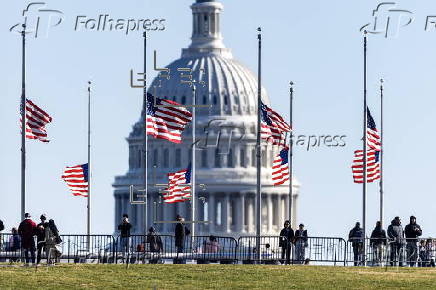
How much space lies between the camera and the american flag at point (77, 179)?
453ft

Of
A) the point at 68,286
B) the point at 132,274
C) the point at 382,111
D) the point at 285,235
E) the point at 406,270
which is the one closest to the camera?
the point at 68,286

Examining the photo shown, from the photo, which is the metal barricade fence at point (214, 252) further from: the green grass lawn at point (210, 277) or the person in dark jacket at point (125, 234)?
the green grass lawn at point (210, 277)

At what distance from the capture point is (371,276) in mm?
91875

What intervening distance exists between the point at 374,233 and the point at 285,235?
4981 millimetres

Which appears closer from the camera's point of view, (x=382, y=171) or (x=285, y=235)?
(x=285, y=235)

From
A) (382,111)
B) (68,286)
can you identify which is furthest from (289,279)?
(382,111)

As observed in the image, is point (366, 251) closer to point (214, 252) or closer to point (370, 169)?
point (214, 252)

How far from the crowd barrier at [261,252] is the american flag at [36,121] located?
6103mm

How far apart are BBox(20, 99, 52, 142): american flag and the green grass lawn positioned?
65.0ft

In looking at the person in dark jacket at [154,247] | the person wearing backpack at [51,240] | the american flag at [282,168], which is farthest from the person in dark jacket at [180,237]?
the american flag at [282,168]

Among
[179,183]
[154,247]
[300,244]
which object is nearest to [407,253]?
[300,244]

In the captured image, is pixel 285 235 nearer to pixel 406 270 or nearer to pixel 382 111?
pixel 406 270

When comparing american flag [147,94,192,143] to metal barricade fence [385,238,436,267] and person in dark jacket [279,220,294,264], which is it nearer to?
person in dark jacket [279,220,294,264]

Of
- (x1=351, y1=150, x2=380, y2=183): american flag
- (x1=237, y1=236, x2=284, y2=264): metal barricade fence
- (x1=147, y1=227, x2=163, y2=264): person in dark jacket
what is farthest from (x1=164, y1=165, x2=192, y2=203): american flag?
(x1=147, y1=227, x2=163, y2=264): person in dark jacket
